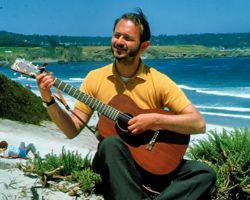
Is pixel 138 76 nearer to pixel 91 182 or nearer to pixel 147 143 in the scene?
pixel 147 143

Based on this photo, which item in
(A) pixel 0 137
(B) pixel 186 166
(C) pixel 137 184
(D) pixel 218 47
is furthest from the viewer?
(D) pixel 218 47

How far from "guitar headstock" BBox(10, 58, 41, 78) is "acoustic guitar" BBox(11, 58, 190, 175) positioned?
14.7 inches

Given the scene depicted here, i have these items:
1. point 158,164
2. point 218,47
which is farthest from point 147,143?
point 218,47

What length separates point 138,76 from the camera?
Result: 4.37 m

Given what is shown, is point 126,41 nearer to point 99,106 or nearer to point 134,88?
point 134,88

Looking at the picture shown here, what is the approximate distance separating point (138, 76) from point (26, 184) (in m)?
1.37

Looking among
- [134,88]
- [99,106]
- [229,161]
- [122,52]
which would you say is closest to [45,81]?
[99,106]

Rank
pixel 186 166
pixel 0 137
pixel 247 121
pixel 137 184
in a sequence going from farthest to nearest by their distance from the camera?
pixel 247 121, pixel 0 137, pixel 186 166, pixel 137 184

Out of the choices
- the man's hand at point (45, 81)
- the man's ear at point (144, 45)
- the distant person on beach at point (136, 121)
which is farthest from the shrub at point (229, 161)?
the man's hand at point (45, 81)

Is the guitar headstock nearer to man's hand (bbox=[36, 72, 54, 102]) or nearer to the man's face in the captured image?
man's hand (bbox=[36, 72, 54, 102])

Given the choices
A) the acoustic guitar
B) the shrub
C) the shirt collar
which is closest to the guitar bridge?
the acoustic guitar

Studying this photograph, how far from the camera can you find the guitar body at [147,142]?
4195 millimetres

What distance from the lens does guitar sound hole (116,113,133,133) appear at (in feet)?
13.8

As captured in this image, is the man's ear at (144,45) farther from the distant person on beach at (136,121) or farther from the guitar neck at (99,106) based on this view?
the guitar neck at (99,106)
